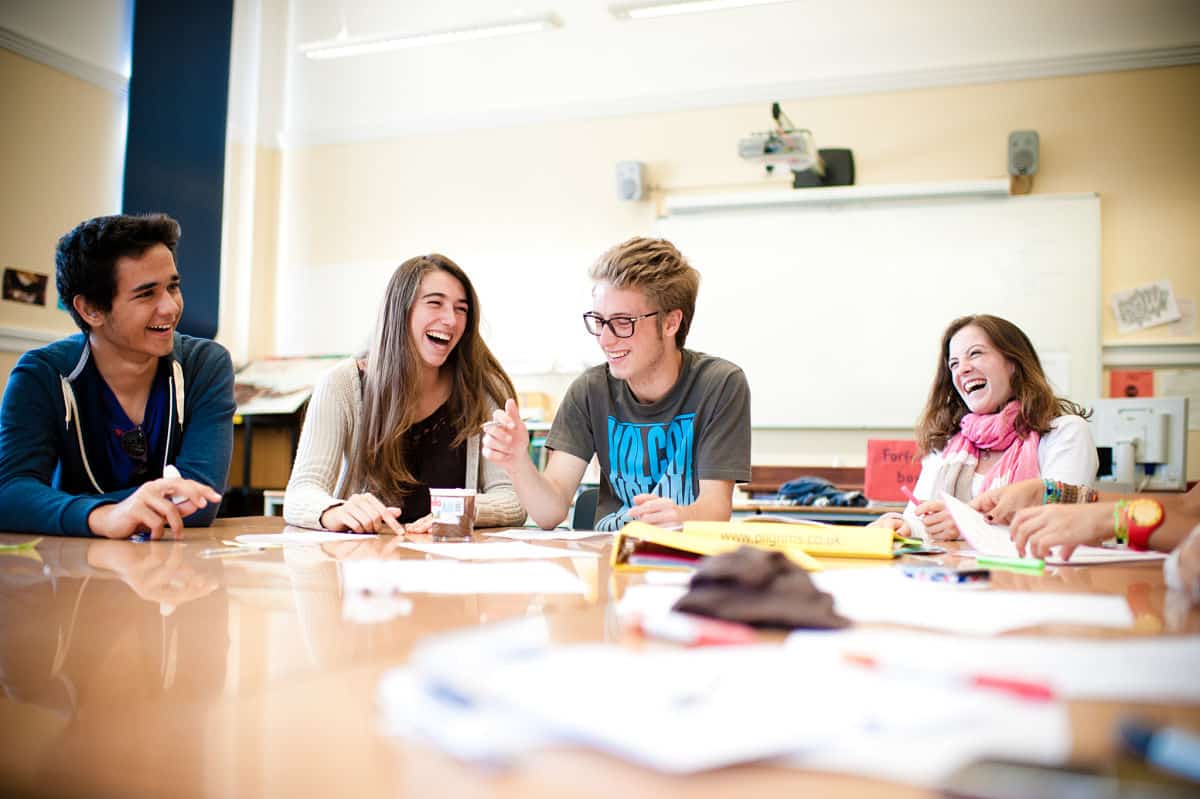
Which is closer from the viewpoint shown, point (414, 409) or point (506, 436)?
point (506, 436)

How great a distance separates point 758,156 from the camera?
434cm

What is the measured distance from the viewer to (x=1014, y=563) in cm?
116

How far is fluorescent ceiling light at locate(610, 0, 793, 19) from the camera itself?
14.3 feet

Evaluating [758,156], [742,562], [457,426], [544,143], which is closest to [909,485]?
[758,156]

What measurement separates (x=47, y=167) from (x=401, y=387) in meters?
3.32

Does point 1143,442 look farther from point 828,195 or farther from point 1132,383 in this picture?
point 828,195

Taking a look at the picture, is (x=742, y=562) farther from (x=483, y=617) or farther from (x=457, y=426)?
(x=457, y=426)

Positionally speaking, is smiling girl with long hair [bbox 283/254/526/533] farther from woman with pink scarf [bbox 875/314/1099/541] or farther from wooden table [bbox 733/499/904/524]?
wooden table [bbox 733/499/904/524]

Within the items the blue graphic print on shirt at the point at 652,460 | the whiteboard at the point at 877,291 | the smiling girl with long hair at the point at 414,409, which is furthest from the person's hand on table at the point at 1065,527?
the whiteboard at the point at 877,291

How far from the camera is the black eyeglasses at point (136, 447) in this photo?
1.75 m

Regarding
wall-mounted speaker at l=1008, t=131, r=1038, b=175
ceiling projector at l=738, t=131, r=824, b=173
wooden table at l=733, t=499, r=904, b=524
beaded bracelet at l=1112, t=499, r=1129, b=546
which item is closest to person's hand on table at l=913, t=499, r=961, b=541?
beaded bracelet at l=1112, t=499, r=1129, b=546

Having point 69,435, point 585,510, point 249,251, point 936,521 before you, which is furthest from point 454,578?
point 249,251

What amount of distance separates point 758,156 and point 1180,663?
4.02m

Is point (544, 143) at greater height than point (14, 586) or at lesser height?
greater
